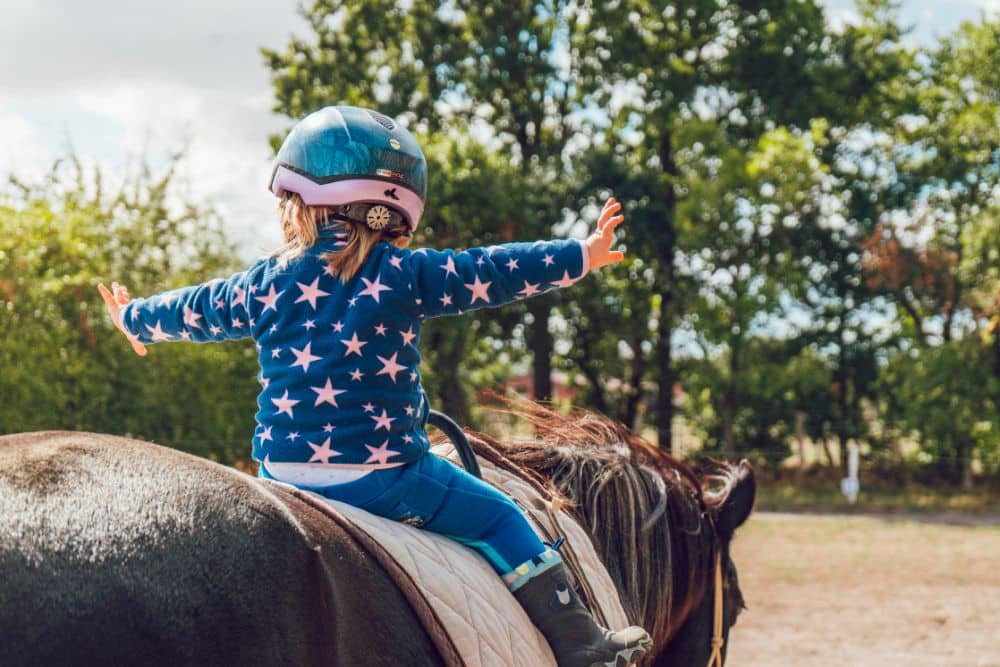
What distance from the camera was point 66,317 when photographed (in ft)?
39.1

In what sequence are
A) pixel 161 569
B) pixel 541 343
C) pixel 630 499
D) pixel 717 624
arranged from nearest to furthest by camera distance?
pixel 161 569 < pixel 630 499 < pixel 717 624 < pixel 541 343

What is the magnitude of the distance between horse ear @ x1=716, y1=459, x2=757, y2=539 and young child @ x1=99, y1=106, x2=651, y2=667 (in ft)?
3.96

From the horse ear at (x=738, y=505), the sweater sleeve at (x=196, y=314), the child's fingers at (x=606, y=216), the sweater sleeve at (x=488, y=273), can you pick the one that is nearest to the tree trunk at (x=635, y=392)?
the horse ear at (x=738, y=505)

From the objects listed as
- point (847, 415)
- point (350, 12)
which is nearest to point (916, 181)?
point (847, 415)

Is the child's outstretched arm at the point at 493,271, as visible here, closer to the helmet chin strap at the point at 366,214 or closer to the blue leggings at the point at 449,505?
the helmet chin strap at the point at 366,214

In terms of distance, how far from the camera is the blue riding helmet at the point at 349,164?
2.20 metres

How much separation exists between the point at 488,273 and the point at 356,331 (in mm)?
305

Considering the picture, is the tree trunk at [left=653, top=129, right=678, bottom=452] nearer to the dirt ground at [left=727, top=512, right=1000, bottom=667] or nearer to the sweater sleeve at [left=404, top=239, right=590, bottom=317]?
the dirt ground at [left=727, top=512, right=1000, bottom=667]

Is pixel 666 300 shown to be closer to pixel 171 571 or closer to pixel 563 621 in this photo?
pixel 563 621

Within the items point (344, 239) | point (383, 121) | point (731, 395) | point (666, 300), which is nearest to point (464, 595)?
point (344, 239)

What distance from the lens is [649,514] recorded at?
3.17m

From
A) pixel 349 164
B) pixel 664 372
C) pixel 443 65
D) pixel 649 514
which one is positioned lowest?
pixel 664 372

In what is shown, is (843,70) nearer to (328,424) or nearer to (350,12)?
(350,12)

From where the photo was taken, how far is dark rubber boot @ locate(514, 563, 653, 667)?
7.18 ft
